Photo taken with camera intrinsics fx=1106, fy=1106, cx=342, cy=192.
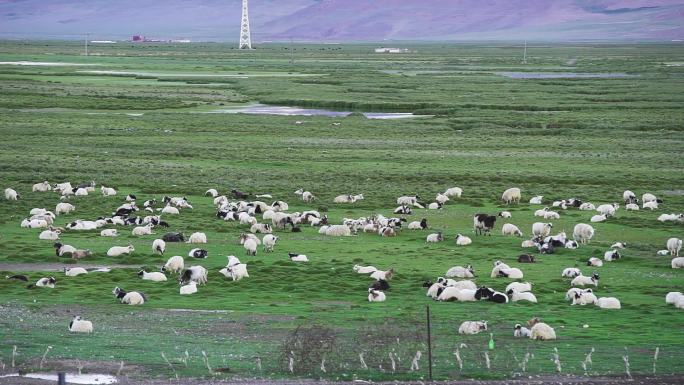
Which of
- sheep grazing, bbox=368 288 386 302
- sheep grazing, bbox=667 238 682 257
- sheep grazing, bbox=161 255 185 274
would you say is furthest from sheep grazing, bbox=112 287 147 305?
sheep grazing, bbox=667 238 682 257

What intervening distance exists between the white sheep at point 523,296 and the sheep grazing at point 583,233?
6931 millimetres

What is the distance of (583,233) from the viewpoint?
87.9ft

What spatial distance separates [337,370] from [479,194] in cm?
2009

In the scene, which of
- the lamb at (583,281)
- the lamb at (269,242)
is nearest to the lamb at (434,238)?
the lamb at (269,242)

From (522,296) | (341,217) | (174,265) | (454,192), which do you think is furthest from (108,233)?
(454,192)

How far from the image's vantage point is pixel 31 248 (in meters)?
25.2

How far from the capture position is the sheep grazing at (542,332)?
17.2 metres

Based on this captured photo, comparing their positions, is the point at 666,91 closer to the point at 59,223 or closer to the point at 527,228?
the point at 527,228

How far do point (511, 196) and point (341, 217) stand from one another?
588 centimetres

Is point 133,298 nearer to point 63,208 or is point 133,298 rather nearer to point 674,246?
point 63,208

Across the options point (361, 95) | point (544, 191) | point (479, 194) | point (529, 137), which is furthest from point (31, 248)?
point (361, 95)

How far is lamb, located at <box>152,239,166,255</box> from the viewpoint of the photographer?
24.5m

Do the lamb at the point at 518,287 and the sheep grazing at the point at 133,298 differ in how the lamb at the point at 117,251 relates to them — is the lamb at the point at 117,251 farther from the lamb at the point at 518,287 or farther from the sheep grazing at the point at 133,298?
the lamb at the point at 518,287

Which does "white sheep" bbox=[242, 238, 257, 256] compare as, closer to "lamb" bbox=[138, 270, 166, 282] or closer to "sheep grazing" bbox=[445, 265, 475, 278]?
"lamb" bbox=[138, 270, 166, 282]
